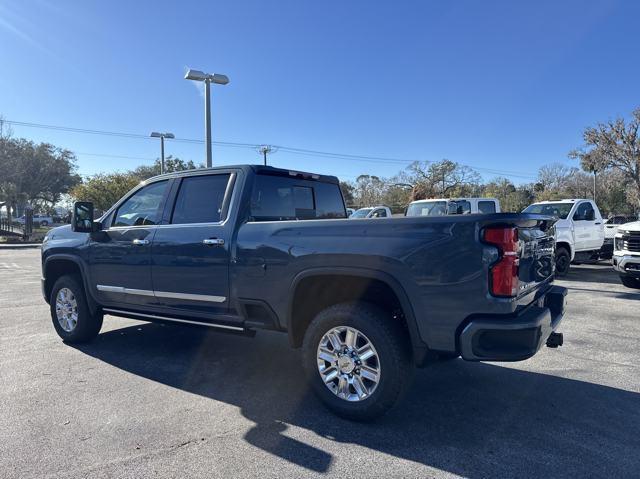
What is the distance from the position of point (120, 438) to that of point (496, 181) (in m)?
76.3

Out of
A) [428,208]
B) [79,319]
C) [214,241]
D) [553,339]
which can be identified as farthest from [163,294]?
[428,208]

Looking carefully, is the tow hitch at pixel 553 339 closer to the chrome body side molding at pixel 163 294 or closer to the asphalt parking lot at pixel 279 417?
the asphalt parking lot at pixel 279 417

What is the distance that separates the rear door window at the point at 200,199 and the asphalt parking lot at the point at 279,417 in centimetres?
156

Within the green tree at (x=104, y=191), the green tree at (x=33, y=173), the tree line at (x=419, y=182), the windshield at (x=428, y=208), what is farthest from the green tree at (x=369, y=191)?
the windshield at (x=428, y=208)

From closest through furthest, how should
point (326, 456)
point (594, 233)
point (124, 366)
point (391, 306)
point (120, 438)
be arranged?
point (326, 456)
point (120, 438)
point (391, 306)
point (124, 366)
point (594, 233)

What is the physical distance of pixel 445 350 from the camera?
10.2 feet

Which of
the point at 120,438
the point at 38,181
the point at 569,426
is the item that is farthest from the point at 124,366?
the point at 38,181

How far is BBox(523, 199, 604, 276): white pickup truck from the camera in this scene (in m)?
11.3

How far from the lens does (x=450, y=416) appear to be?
3.57 metres

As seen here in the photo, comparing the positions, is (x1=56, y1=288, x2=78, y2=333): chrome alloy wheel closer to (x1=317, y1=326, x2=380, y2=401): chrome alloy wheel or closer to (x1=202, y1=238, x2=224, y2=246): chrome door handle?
(x1=202, y1=238, x2=224, y2=246): chrome door handle

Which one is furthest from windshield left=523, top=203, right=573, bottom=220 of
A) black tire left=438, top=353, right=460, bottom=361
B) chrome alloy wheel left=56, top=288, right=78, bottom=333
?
chrome alloy wheel left=56, top=288, right=78, bottom=333

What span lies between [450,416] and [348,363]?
3.00ft

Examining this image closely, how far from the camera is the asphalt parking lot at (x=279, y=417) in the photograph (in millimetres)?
2891

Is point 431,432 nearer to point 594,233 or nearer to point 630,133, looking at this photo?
point 594,233
